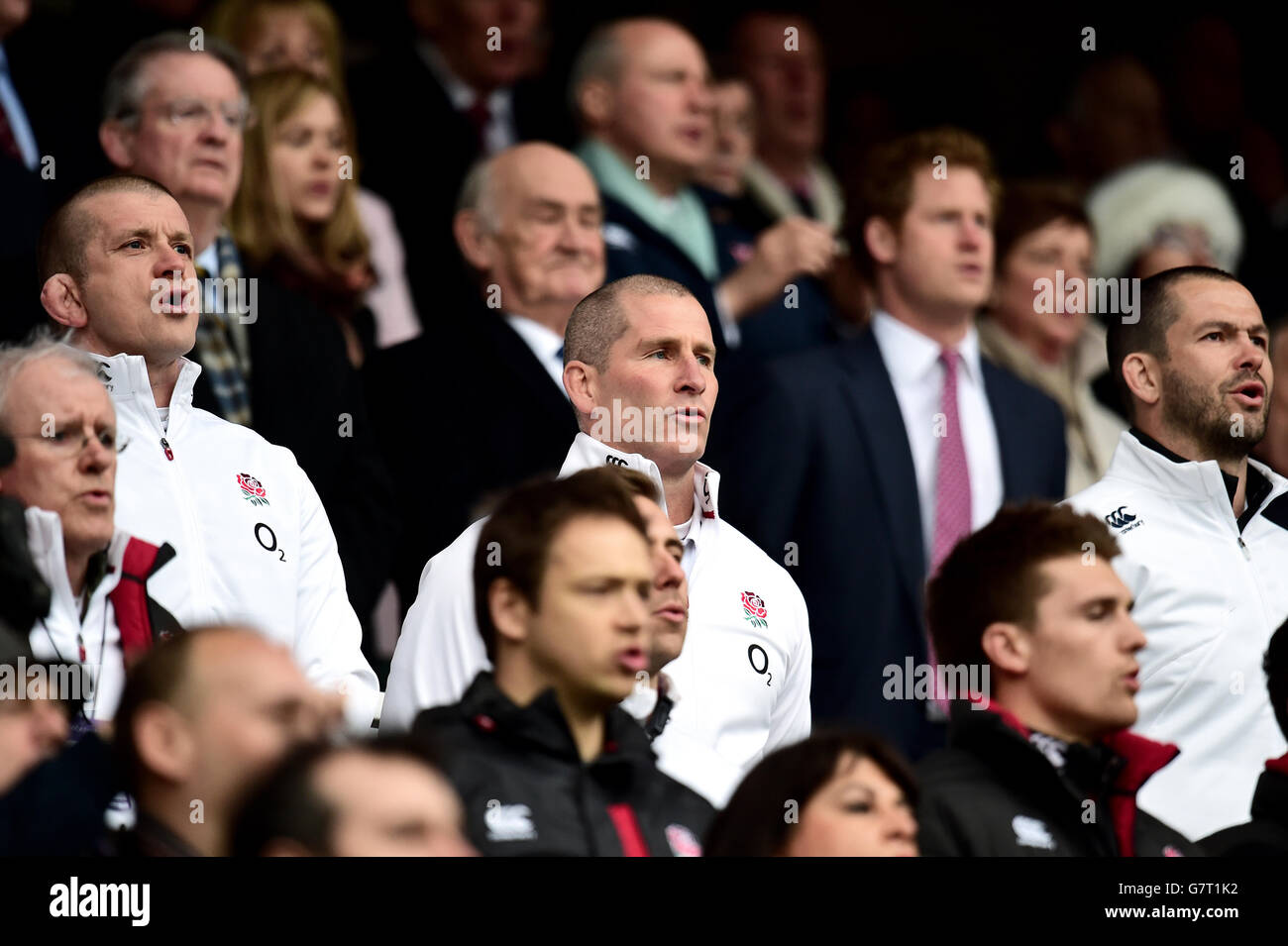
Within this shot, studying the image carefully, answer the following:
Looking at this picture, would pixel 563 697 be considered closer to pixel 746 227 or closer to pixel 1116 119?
pixel 746 227

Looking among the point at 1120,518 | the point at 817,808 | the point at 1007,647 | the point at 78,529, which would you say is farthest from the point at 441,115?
the point at 817,808

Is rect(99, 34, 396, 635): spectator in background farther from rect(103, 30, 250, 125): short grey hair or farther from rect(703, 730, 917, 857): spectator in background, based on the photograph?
rect(703, 730, 917, 857): spectator in background

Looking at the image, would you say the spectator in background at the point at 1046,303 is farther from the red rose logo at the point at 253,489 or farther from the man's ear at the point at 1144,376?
the red rose logo at the point at 253,489

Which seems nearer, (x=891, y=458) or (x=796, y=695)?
(x=796, y=695)

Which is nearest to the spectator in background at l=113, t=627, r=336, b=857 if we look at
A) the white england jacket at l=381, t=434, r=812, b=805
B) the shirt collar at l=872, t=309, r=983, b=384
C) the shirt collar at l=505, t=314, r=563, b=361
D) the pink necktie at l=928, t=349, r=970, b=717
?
the white england jacket at l=381, t=434, r=812, b=805

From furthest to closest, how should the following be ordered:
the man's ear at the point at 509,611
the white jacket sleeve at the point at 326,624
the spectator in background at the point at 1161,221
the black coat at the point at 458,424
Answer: the spectator in background at the point at 1161,221 → the black coat at the point at 458,424 → the white jacket sleeve at the point at 326,624 → the man's ear at the point at 509,611

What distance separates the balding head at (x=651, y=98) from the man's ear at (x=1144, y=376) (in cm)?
203

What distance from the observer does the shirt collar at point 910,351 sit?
23.4 ft

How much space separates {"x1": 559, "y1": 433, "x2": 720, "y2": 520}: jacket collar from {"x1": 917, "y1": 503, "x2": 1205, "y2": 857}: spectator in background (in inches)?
27.5

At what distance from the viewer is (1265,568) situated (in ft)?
19.3

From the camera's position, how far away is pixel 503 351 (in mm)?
6492

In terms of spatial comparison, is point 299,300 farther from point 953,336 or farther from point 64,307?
point 953,336

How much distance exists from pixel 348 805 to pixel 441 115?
4.79 metres

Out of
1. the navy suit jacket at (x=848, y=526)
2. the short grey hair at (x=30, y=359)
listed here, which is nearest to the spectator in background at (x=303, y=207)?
the navy suit jacket at (x=848, y=526)
